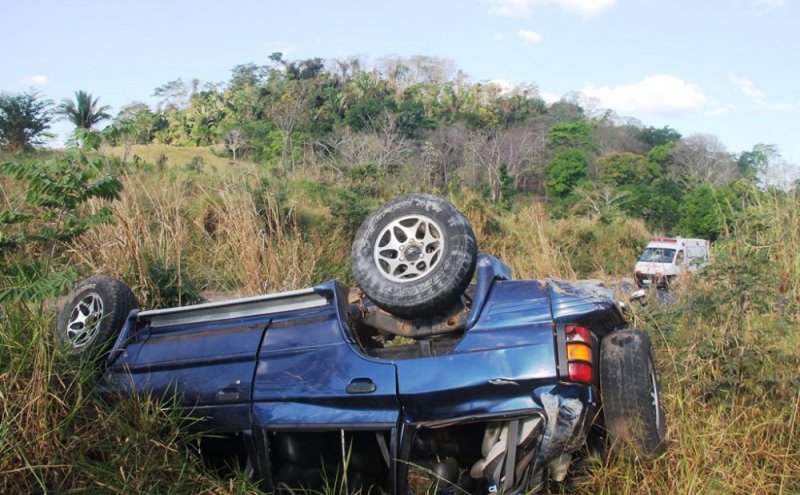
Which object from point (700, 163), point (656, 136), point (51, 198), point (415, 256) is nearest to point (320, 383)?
point (415, 256)

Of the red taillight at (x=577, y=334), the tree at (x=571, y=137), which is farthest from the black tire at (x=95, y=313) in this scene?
the tree at (x=571, y=137)

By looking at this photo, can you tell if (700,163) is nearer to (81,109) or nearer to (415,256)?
(81,109)

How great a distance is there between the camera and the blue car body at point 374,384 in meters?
3.36

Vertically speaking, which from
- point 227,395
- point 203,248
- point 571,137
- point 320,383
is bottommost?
point 571,137

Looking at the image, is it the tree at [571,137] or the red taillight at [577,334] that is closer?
the red taillight at [577,334]

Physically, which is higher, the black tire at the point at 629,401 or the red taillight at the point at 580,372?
the red taillight at the point at 580,372

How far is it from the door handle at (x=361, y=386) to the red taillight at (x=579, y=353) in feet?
3.00

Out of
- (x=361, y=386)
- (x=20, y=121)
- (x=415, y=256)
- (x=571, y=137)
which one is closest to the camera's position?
(x=361, y=386)

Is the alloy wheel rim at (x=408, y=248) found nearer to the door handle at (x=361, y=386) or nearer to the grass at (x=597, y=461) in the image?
the door handle at (x=361, y=386)

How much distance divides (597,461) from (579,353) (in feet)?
2.15

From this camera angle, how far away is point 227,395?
366 centimetres

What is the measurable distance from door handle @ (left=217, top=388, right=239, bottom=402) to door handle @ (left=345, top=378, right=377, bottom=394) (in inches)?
22.9

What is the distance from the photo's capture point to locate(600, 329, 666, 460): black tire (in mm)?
3525

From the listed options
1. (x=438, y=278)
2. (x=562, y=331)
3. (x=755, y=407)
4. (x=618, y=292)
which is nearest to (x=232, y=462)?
(x=438, y=278)
